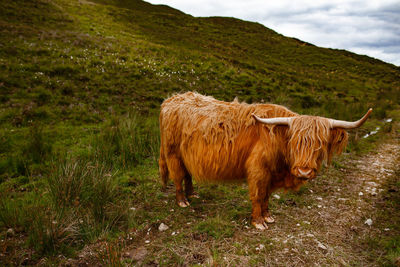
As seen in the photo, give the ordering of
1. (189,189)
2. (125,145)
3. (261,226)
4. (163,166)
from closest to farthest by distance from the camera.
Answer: (261,226) → (163,166) → (189,189) → (125,145)

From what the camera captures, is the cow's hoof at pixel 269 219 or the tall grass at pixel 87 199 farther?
the cow's hoof at pixel 269 219

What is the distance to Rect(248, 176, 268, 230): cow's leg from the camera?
124 inches

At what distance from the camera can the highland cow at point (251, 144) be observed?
2748 millimetres

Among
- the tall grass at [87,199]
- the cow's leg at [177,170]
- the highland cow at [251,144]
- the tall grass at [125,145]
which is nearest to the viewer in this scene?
the highland cow at [251,144]

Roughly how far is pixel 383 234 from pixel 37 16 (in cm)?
2170

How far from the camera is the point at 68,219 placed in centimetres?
295

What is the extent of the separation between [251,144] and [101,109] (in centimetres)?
703

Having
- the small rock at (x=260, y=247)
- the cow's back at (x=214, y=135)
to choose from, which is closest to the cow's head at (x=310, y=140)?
the cow's back at (x=214, y=135)

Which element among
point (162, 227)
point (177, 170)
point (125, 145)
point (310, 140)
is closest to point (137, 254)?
point (162, 227)

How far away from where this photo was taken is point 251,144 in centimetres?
317

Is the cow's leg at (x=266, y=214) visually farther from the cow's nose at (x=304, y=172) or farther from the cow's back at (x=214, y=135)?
the cow's nose at (x=304, y=172)

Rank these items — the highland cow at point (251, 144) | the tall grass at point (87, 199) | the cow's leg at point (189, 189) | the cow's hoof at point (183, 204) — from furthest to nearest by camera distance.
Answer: the cow's leg at point (189, 189)
the cow's hoof at point (183, 204)
the tall grass at point (87, 199)
the highland cow at point (251, 144)

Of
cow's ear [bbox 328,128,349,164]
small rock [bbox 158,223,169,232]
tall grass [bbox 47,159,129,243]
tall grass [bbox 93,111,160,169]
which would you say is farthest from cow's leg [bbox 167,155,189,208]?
cow's ear [bbox 328,128,349,164]

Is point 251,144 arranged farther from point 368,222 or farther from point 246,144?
point 368,222
